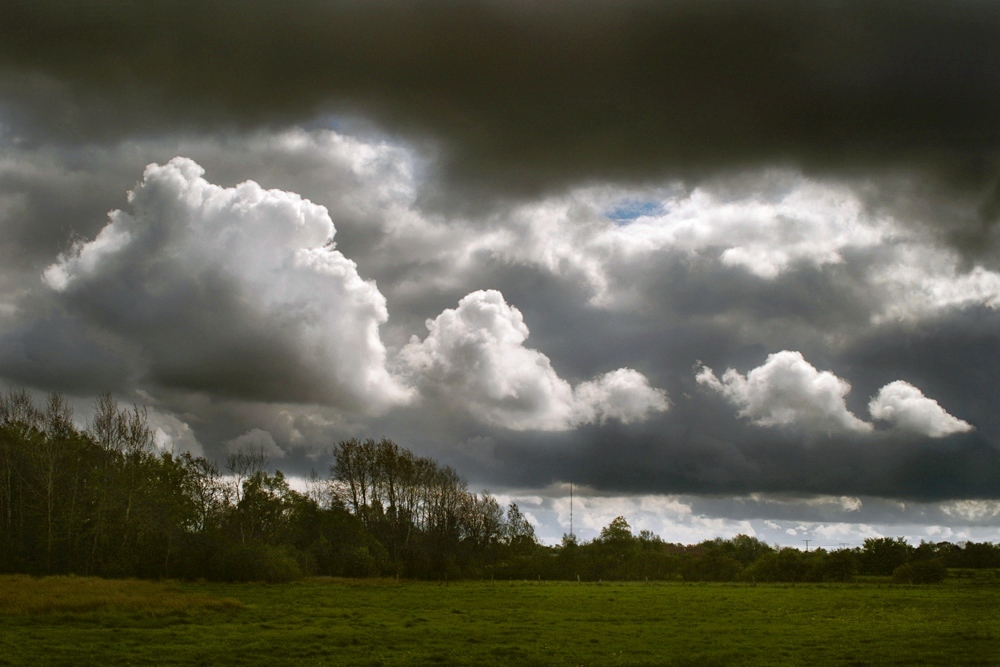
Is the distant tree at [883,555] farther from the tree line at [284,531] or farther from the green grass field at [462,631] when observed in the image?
the green grass field at [462,631]

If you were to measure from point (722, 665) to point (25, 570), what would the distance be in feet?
220

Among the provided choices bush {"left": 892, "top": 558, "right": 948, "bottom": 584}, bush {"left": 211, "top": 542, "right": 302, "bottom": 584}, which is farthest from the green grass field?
bush {"left": 892, "top": 558, "right": 948, "bottom": 584}

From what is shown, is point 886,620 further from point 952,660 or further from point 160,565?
point 160,565

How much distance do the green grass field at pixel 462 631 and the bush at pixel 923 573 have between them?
44.5 metres

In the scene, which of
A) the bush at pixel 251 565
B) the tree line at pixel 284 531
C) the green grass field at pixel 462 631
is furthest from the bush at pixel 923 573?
the bush at pixel 251 565

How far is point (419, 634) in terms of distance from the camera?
32.6 metres

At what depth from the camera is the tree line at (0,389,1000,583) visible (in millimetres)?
74875

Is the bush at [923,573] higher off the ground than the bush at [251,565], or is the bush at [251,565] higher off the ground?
the bush at [251,565]

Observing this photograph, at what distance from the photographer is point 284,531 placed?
98688 mm

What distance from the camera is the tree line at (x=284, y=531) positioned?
74.9m

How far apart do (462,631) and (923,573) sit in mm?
82153

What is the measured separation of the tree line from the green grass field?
2127cm

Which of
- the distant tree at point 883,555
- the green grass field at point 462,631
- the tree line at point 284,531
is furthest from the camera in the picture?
the distant tree at point 883,555

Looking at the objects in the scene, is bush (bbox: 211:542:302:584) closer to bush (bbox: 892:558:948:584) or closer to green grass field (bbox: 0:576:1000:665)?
green grass field (bbox: 0:576:1000:665)
